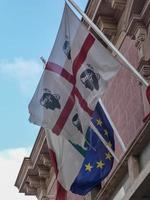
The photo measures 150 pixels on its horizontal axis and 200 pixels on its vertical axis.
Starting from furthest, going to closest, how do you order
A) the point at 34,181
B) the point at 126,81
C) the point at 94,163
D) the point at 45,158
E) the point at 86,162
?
1. the point at 34,181
2. the point at 45,158
3. the point at 126,81
4. the point at 86,162
5. the point at 94,163

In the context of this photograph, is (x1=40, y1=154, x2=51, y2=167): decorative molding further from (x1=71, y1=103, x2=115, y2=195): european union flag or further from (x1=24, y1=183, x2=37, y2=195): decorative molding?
(x1=71, y1=103, x2=115, y2=195): european union flag

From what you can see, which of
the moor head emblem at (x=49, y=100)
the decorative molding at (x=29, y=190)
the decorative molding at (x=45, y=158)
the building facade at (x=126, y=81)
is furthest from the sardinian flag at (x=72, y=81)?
the decorative molding at (x=29, y=190)

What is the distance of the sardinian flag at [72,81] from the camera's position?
1125 cm

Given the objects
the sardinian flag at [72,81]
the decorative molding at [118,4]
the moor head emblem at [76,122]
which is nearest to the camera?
the sardinian flag at [72,81]

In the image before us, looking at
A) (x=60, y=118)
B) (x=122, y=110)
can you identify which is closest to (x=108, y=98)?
(x=122, y=110)

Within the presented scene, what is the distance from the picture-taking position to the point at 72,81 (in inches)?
461

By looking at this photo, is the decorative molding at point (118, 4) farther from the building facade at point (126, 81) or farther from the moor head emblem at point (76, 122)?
the moor head emblem at point (76, 122)

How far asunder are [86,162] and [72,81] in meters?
1.66

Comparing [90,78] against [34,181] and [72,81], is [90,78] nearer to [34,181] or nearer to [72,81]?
[72,81]

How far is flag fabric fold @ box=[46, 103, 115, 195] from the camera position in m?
12.1

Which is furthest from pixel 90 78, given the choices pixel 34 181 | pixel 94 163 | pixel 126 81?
pixel 34 181

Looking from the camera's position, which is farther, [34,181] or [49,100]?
[34,181]

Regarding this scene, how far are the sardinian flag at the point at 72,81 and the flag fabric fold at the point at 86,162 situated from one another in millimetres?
555

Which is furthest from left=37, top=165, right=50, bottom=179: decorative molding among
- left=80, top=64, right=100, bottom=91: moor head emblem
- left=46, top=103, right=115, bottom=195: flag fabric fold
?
left=80, top=64, right=100, bottom=91: moor head emblem
